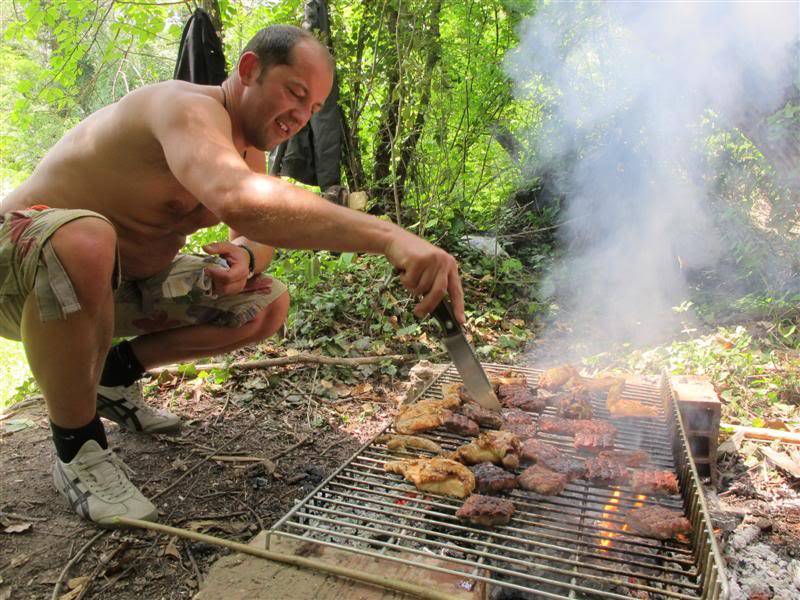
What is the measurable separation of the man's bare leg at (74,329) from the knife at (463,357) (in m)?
1.52

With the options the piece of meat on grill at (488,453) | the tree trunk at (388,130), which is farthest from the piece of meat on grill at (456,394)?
the tree trunk at (388,130)

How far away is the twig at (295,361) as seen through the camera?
181 inches

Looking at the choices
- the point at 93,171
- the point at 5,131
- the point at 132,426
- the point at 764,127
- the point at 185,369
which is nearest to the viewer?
the point at 93,171

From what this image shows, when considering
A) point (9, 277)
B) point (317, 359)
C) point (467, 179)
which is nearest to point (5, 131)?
point (467, 179)

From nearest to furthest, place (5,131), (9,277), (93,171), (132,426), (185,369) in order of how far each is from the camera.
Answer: (9,277) → (93,171) → (132,426) → (185,369) → (5,131)

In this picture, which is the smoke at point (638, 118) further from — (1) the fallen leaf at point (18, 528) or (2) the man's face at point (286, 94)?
(1) the fallen leaf at point (18, 528)

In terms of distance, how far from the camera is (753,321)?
579 centimetres

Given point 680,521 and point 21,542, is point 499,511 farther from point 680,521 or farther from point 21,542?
point 21,542

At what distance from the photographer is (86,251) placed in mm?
2477

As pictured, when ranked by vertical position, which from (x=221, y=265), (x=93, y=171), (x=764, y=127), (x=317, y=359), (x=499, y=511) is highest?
(x=764, y=127)

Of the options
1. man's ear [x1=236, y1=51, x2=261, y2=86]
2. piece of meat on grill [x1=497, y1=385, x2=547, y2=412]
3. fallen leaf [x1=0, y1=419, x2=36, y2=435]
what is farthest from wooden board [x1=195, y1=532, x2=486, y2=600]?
fallen leaf [x1=0, y1=419, x2=36, y2=435]

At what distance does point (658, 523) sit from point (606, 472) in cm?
41

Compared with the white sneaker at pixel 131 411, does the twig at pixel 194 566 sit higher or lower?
lower

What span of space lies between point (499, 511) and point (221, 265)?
231 cm
